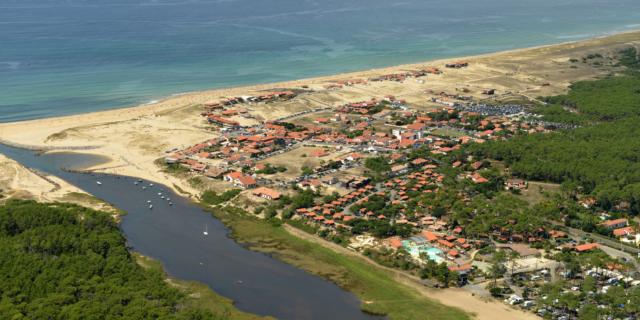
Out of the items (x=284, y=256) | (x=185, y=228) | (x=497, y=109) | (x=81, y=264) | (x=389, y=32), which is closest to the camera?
(x=81, y=264)

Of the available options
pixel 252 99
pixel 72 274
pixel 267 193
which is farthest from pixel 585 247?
pixel 252 99

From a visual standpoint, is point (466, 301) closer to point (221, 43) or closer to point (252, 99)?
point (252, 99)

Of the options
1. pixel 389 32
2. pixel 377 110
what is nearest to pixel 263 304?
pixel 377 110

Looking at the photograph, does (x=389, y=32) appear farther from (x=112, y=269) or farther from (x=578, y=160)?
(x=112, y=269)

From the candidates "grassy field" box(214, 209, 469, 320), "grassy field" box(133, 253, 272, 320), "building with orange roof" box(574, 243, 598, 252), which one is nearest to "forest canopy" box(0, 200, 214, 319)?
"grassy field" box(133, 253, 272, 320)

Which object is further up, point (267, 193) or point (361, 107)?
point (361, 107)

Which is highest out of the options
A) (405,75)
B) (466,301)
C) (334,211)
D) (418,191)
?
(405,75)
